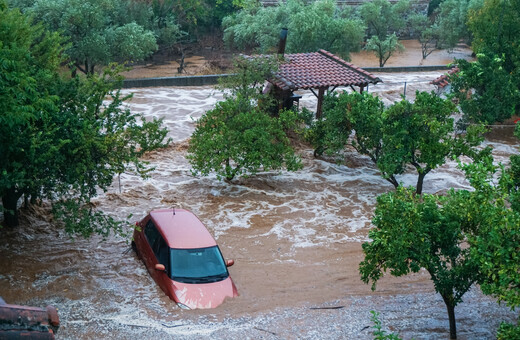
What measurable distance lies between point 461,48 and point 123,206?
41814 millimetres

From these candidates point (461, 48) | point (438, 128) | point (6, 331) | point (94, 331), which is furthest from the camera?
point (461, 48)

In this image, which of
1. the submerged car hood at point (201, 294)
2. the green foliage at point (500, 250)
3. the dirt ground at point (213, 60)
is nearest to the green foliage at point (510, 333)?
the green foliage at point (500, 250)

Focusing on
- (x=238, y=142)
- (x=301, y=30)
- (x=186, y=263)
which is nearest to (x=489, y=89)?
(x=238, y=142)

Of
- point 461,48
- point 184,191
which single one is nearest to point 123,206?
point 184,191

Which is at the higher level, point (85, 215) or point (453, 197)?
point (453, 197)

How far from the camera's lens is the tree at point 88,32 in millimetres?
31047

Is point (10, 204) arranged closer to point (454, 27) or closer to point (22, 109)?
point (22, 109)

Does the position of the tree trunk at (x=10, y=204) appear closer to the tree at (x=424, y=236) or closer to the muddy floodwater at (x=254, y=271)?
the muddy floodwater at (x=254, y=271)

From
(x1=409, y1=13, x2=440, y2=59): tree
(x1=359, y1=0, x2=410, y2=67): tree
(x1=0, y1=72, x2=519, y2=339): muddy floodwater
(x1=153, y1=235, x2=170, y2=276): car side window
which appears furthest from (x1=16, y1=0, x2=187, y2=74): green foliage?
(x1=409, y1=13, x2=440, y2=59): tree

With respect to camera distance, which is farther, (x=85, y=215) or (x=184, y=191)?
(x=184, y=191)

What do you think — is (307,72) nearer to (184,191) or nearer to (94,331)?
(184,191)

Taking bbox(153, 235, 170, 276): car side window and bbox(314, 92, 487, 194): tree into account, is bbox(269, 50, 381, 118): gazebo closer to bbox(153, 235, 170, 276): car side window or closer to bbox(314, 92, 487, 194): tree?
bbox(314, 92, 487, 194): tree

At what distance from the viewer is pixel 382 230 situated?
995cm

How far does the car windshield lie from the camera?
11.8 meters
